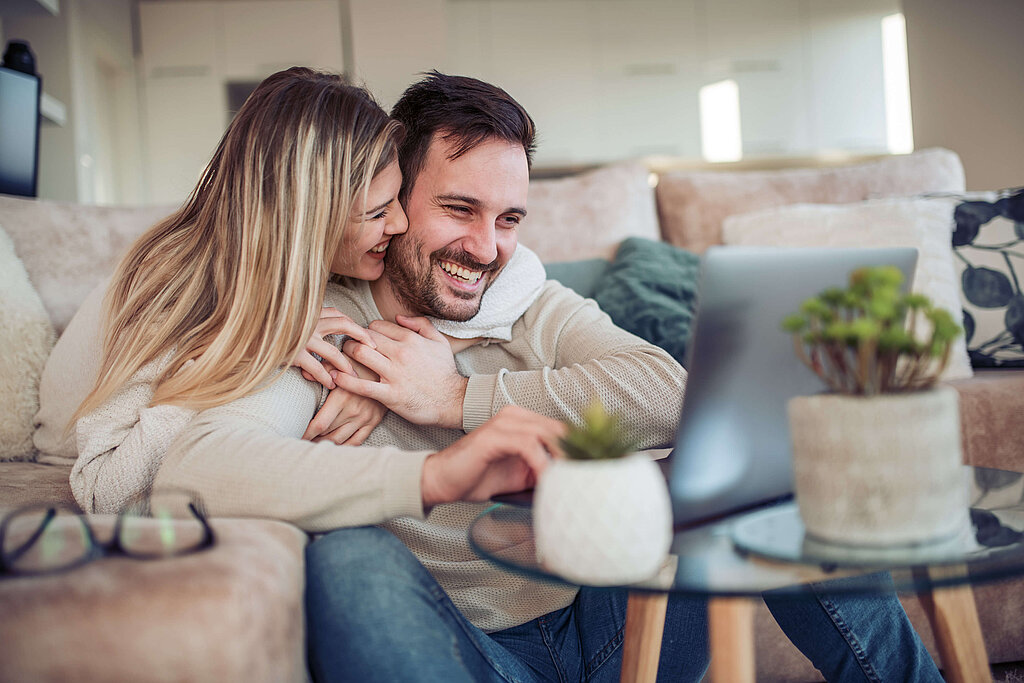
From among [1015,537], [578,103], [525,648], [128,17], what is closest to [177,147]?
[128,17]

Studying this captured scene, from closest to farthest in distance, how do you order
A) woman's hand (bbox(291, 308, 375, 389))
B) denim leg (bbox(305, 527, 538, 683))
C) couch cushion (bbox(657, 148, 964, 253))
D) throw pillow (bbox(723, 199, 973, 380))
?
denim leg (bbox(305, 527, 538, 683)) < woman's hand (bbox(291, 308, 375, 389)) < throw pillow (bbox(723, 199, 973, 380)) < couch cushion (bbox(657, 148, 964, 253))

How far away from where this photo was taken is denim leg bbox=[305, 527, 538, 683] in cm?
63

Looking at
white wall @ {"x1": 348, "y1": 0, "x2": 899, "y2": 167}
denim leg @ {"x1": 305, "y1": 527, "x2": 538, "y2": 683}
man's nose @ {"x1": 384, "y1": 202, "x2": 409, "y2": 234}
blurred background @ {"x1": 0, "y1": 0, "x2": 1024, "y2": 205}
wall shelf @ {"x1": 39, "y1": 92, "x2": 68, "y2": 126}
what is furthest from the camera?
white wall @ {"x1": 348, "y1": 0, "x2": 899, "y2": 167}

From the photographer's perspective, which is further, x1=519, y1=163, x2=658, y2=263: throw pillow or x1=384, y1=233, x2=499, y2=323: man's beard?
x1=519, y1=163, x2=658, y2=263: throw pillow

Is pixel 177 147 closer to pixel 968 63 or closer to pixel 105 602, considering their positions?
pixel 968 63

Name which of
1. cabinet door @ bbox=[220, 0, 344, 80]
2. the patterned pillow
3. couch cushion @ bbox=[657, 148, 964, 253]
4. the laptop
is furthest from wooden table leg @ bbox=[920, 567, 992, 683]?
cabinet door @ bbox=[220, 0, 344, 80]

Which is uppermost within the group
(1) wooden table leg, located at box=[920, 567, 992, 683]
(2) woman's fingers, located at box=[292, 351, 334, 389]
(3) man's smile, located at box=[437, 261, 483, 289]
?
(3) man's smile, located at box=[437, 261, 483, 289]

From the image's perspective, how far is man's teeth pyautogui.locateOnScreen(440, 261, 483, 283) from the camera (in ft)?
4.27

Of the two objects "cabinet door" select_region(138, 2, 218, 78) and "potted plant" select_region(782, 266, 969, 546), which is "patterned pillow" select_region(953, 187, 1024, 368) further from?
"cabinet door" select_region(138, 2, 218, 78)

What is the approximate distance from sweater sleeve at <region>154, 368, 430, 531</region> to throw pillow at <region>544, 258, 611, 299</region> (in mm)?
1024

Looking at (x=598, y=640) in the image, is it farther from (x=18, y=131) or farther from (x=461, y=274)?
(x=18, y=131)

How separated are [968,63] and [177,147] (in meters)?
Answer: 4.24

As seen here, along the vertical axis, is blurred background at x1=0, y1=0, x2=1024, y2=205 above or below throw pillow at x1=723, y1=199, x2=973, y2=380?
above

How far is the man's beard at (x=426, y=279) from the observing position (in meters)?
1.28
